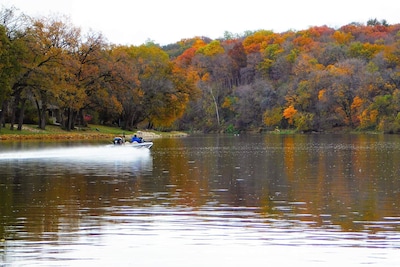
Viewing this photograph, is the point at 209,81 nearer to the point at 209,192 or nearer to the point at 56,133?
the point at 56,133

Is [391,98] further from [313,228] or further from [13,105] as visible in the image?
[313,228]

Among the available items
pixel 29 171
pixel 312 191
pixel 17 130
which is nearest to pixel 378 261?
pixel 312 191

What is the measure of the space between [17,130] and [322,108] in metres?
68.0

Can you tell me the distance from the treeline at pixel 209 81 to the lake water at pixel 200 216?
45313 millimetres

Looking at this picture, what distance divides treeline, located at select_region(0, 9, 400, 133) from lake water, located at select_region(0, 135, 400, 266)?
4531 centimetres

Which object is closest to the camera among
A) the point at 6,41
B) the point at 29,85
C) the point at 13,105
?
the point at 6,41

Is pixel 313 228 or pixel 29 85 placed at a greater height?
pixel 29 85

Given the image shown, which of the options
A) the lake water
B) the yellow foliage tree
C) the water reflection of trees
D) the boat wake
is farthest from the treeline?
the lake water

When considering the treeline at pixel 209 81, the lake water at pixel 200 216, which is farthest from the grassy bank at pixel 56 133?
the lake water at pixel 200 216

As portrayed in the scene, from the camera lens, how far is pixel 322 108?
137375mm

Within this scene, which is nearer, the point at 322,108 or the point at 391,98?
the point at 391,98

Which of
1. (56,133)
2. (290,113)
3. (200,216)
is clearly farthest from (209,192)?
(290,113)

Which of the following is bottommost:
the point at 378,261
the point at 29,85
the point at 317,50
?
the point at 378,261

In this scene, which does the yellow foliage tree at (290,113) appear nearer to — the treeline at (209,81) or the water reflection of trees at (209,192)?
the treeline at (209,81)
